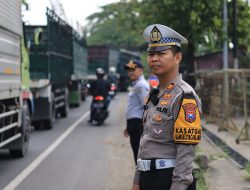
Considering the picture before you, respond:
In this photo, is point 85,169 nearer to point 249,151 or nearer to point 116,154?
point 116,154

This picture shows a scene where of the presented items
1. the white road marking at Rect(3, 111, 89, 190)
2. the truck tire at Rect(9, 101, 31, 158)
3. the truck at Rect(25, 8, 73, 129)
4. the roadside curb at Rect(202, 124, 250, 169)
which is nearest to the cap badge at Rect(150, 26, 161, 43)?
the white road marking at Rect(3, 111, 89, 190)

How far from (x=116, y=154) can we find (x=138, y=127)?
3.72 metres

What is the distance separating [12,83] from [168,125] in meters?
6.17

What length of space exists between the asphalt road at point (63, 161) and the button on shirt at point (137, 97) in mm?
1148

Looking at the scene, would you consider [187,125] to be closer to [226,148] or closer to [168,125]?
[168,125]

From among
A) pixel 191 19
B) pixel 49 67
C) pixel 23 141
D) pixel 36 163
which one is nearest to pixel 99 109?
pixel 49 67

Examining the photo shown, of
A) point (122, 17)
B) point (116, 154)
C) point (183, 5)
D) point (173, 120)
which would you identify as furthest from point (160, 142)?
point (122, 17)

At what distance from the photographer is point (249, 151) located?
1138cm

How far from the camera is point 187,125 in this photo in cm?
364

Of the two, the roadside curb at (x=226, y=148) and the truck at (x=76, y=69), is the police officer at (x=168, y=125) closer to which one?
the roadside curb at (x=226, y=148)

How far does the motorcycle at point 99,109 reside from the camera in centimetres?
1759

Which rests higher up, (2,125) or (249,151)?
(2,125)

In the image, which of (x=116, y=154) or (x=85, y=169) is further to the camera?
(x=116, y=154)

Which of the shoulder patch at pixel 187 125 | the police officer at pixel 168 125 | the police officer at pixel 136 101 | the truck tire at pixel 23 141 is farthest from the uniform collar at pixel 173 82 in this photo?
the truck tire at pixel 23 141
